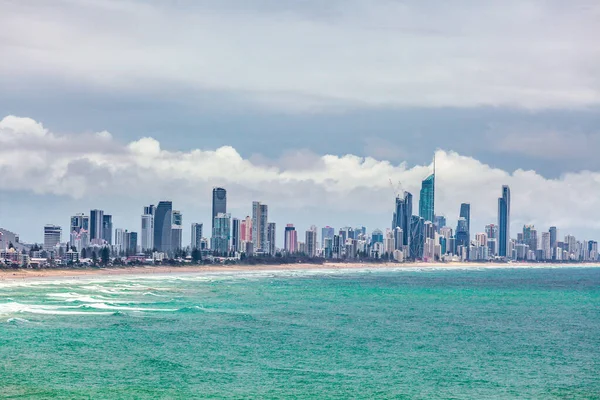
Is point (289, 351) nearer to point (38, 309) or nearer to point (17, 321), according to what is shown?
point (17, 321)

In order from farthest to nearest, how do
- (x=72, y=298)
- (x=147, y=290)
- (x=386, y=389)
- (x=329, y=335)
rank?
(x=147, y=290) → (x=72, y=298) → (x=329, y=335) → (x=386, y=389)

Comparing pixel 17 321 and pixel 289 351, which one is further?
pixel 17 321

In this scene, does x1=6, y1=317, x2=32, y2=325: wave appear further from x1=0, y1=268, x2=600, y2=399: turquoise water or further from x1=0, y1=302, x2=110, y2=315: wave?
x1=0, y1=302, x2=110, y2=315: wave

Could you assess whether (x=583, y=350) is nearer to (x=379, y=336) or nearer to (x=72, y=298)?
(x=379, y=336)

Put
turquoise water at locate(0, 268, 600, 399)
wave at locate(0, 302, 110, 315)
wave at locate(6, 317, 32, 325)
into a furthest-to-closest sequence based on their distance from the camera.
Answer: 1. wave at locate(0, 302, 110, 315)
2. wave at locate(6, 317, 32, 325)
3. turquoise water at locate(0, 268, 600, 399)

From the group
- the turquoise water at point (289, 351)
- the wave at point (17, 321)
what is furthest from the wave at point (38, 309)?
the wave at point (17, 321)

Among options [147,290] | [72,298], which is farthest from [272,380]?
[147,290]

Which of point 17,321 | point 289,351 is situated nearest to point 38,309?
point 17,321

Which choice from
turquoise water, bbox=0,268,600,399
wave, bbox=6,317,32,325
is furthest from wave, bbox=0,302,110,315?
wave, bbox=6,317,32,325
